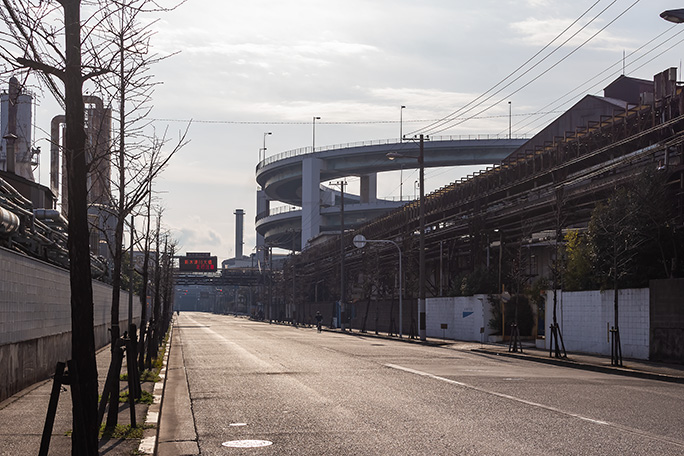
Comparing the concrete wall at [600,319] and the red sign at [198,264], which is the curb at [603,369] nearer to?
the concrete wall at [600,319]

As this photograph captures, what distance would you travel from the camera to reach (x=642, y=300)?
30.2 metres

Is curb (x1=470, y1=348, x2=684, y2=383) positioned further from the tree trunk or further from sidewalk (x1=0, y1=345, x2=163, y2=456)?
the tree trunk

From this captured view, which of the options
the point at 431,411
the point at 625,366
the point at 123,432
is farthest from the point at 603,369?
the point at 123,432

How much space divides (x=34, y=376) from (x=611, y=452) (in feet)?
42.4

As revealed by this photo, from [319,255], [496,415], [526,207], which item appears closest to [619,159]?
[526,207]

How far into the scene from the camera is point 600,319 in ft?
110

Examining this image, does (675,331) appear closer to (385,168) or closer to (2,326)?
(2,326)

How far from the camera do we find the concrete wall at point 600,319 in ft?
99.2

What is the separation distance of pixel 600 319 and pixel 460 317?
18.7 m

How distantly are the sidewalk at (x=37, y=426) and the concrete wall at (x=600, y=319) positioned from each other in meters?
19.2

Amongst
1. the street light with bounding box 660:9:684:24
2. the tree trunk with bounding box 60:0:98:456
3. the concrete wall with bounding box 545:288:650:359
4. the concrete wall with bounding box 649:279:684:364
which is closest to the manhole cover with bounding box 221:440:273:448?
the tree trunk with bounding box 60:0:98:456

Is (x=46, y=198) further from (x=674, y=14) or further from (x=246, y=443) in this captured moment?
(x=246, y=443)

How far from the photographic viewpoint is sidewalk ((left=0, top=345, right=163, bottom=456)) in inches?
389

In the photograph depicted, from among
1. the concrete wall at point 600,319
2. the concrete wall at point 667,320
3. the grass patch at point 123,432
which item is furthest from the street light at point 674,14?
the grass patch at point 123,432
